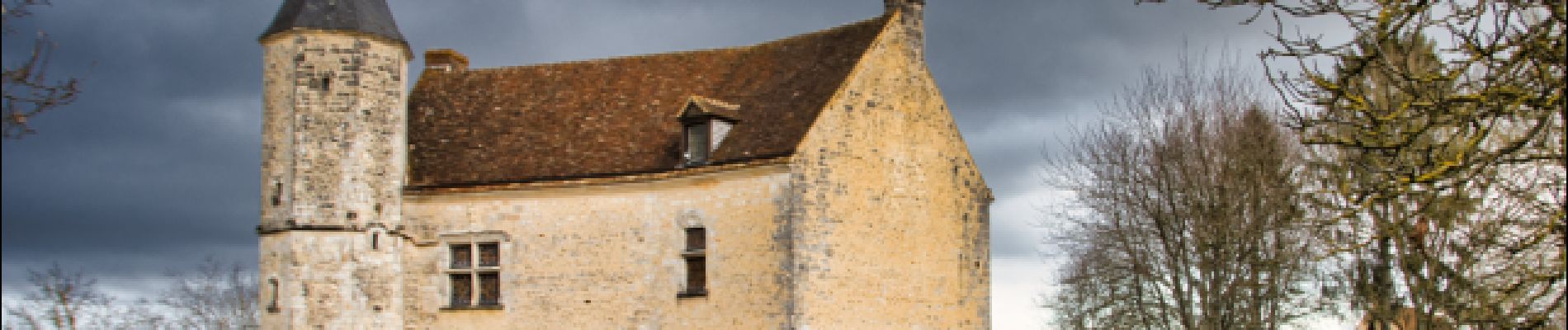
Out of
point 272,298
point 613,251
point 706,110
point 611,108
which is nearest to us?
point 706,110

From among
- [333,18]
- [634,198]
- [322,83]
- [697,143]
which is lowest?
[634,198]

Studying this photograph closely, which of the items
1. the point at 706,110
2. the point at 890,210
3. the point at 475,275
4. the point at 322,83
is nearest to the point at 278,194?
the point at 322,83

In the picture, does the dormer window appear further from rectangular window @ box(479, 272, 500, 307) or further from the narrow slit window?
rectangular window @ box(479, 272, 500, 307)

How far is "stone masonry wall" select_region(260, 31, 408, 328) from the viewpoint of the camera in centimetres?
2286

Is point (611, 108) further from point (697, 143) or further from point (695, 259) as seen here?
point (695, 259)

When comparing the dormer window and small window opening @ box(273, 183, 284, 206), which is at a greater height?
the dormer window

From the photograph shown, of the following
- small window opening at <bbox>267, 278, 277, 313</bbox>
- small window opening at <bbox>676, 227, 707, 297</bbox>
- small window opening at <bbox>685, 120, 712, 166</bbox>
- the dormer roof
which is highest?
the dormer roof

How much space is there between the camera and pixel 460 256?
79.0 feet

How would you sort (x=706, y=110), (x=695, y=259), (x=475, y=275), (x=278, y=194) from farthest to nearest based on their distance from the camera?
(x=475, y=275) → (x=278, y=194) → (x=695, y=259) → (x=706, y=110)

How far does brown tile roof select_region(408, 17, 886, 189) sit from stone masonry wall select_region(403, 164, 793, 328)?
36 centimetres

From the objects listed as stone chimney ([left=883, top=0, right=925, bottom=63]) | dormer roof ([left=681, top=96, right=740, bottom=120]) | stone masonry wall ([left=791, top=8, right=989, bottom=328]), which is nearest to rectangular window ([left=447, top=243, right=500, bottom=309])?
dormer roof ([left=681, top=96, right=740, bottom=120])

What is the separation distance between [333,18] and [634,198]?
18.2ft

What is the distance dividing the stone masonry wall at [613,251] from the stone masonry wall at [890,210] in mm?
552

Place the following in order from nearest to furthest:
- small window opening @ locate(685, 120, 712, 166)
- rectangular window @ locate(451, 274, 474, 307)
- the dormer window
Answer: the dormer window → small window opening @ locate(685, 120, 712, 166) → rectangular window @ locate(451, 274, 474, 307)
